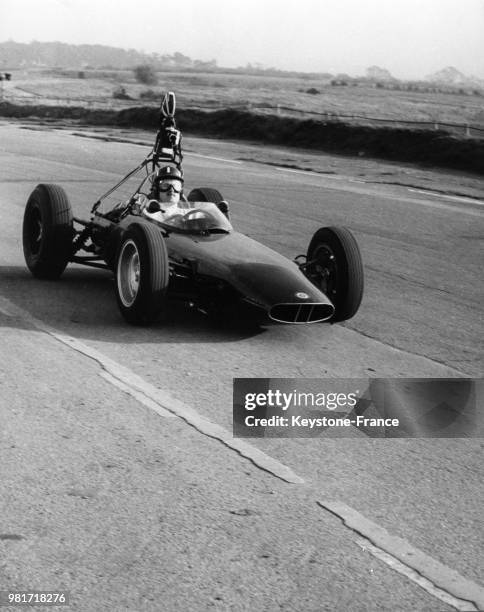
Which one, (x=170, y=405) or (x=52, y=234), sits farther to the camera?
(x=52, y=234)

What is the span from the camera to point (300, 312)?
8328mm

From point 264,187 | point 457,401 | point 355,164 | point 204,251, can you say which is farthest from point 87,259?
point 355,164

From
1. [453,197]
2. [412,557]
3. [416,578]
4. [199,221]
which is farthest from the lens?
[453,197]

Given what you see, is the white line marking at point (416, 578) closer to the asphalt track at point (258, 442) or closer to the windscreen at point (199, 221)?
the asphalt track at point (258, 442)

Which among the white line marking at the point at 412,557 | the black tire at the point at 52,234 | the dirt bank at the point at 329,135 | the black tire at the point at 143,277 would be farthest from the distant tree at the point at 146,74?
the white line marking at the point at 412,557

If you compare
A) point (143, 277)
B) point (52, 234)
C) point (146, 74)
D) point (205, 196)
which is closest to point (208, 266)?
point (143, 277)

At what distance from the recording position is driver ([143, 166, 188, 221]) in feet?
31.3

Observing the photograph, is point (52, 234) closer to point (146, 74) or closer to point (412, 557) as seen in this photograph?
point (412, 557)

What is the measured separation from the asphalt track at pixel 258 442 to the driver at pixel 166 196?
2.99ft

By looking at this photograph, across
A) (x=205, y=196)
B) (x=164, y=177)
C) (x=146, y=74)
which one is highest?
(x=146, y=74)

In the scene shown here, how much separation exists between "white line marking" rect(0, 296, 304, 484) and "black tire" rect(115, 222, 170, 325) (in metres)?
0.59

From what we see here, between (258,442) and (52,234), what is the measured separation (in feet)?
15.4

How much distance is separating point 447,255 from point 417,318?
14.2 ft

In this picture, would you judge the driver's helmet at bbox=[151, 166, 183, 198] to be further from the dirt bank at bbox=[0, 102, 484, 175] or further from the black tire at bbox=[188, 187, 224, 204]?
the dirt bank at bbox=[0, 102, 484, 175]
